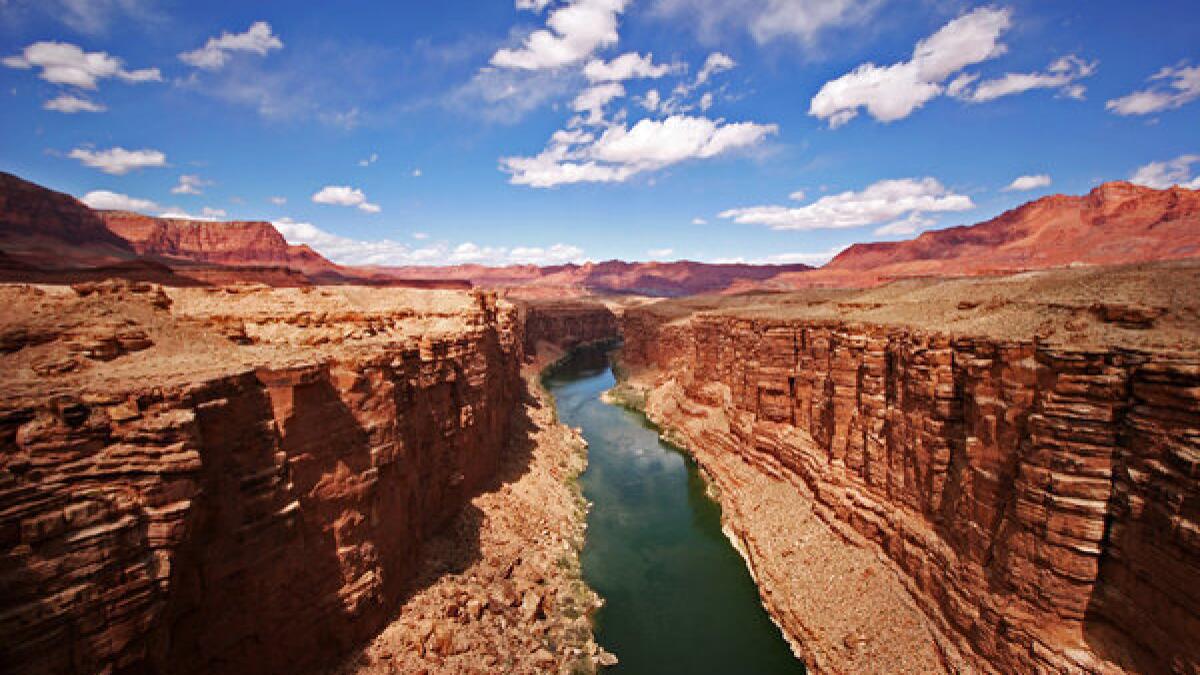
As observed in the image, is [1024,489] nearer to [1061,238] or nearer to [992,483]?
[992,483]

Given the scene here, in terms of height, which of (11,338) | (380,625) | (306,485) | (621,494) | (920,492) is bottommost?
(621,494)

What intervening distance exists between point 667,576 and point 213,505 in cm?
1676

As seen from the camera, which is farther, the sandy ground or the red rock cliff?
the red rock cliff

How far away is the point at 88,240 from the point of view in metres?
57.9

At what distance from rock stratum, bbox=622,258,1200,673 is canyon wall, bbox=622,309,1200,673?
42mm

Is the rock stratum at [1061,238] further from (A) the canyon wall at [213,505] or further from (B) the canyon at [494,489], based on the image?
(A) the canyon wall at [213,505]

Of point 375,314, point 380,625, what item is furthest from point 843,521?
point 375,314

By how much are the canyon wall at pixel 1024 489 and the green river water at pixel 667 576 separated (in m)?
2.16

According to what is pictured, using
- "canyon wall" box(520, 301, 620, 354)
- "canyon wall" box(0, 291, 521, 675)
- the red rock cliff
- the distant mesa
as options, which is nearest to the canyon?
"canyon wall" box(0, 291, 521, 675)

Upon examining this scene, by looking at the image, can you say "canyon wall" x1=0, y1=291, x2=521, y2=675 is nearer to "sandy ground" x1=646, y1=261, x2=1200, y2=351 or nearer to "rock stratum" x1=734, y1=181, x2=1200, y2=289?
"sandy ground" x1=646, y1=261, x2=1200, y2=351

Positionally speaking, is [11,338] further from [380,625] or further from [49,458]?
[380,625]

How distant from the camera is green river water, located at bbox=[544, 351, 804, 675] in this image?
16516mm

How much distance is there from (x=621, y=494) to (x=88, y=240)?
70483mm

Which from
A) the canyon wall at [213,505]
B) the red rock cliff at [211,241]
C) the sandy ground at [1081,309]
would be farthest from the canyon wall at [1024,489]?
the red rock cliff at [211,241]
